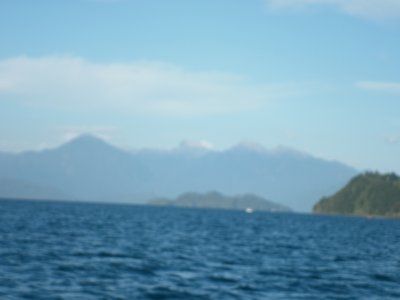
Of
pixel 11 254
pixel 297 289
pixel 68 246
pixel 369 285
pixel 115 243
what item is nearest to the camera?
pixel 297 289

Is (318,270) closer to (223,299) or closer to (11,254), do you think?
(223,299)

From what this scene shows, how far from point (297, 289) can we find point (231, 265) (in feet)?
34.9

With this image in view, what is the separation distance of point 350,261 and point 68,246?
25.3 metres

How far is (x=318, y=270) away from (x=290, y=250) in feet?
61.2

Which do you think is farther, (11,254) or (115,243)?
(115,243)

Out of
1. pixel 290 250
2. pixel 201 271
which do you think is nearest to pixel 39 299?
pixel 201 271

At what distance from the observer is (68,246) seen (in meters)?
58.2

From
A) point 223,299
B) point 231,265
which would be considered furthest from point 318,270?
point 223,299

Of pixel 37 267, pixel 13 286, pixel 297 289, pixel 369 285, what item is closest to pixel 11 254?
pixel 37 267

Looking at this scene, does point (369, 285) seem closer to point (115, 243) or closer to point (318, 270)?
point (318, 270)

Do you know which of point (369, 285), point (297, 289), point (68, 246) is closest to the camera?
point (297, 289)

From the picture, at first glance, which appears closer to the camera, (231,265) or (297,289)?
(297,289)

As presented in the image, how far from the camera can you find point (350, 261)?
59.6m

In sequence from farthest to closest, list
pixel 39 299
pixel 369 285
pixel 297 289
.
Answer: pixel 369 285
pixel 297 289
pixel 39 299
